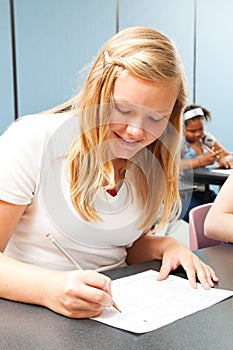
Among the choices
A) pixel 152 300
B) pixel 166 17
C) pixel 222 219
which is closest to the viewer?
pixel 152 300

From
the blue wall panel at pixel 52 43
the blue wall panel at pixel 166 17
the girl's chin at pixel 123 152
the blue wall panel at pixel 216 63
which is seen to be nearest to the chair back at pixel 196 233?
the girl's chin at pixel 123 152

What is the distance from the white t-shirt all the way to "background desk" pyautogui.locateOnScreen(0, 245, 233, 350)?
0.70ft

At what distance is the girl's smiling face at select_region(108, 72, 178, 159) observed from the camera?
989 millimetres

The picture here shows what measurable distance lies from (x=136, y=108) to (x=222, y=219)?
0.58m

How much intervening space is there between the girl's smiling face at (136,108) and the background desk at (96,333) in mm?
354

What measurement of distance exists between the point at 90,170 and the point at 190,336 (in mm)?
411

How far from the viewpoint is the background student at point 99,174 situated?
0.99 m

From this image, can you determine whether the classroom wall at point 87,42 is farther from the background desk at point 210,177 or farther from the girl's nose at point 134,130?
the girl's nose at point 134,130

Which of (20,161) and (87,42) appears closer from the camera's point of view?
(20,161)

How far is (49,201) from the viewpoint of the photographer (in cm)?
112

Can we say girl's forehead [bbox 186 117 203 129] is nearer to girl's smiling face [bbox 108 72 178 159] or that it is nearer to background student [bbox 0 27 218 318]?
background student [bbox 0 27 218 318]

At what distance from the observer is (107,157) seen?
108 centimetres

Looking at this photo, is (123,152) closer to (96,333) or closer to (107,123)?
(107,123)

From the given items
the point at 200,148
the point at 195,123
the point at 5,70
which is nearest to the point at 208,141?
the point at 200,148
